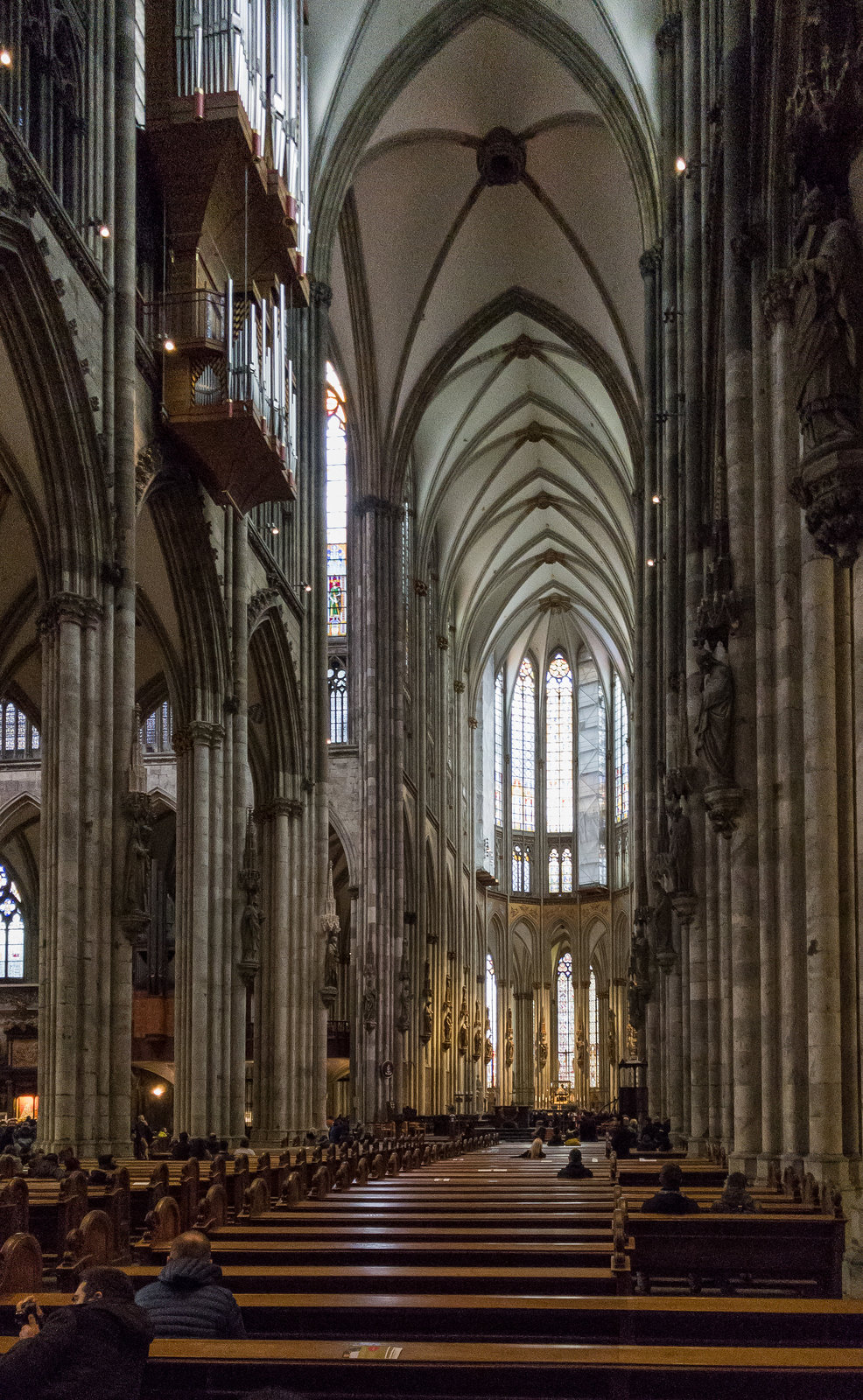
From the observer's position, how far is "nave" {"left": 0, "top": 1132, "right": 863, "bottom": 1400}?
4.46m

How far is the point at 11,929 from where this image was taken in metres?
38.7

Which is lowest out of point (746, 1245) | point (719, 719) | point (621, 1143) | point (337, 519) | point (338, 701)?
point (621, 1143)

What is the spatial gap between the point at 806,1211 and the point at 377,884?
99.8 feet

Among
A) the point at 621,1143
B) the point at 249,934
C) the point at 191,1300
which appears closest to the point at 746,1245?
the point at 191,1300

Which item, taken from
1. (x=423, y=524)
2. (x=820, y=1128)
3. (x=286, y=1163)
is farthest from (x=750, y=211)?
(x=423, y=524)

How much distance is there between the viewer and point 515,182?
3659 cm

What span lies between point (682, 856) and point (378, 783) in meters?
20.1

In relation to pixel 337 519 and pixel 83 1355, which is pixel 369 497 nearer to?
pixel 337 519

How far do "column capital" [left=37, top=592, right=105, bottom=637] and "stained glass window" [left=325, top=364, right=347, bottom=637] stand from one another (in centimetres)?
2231

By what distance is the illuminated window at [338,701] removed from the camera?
4059 centimetres

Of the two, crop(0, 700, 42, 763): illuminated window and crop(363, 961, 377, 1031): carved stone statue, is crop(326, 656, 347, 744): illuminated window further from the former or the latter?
crop(0, 700, 42, 763): illuminated window

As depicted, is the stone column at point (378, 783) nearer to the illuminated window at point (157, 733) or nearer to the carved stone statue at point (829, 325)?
the illuminated window at point (157, 733)

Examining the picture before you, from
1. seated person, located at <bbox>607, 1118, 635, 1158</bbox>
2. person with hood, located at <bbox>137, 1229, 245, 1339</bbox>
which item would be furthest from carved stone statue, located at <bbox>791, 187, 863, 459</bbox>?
seated person, located at <bbox>607, 1118, 635, 1158</bbox>

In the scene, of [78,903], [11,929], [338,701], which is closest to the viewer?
[78,903]
